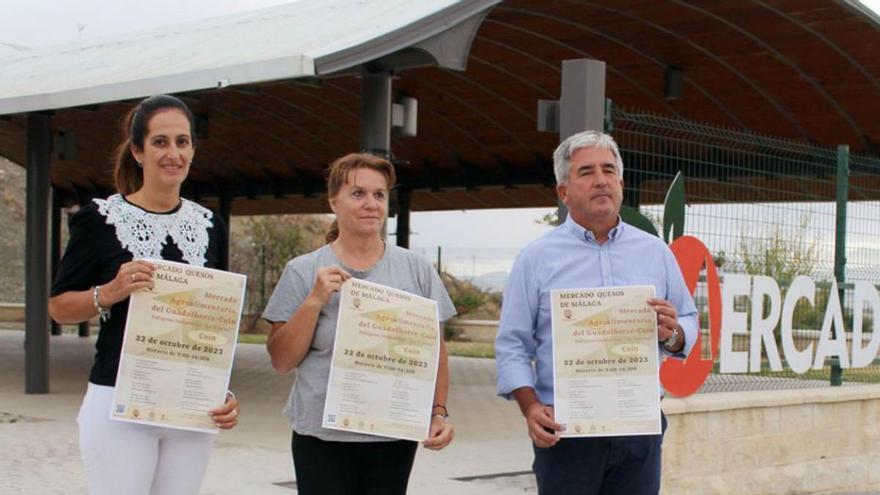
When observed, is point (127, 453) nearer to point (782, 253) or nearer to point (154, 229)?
point (154, 229)

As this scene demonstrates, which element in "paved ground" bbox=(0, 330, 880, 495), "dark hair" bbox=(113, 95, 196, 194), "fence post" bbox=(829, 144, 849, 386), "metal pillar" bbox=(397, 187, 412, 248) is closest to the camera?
"dark hair" bbox=(113, 95, 196, 194)

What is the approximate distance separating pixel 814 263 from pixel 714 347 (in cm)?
178

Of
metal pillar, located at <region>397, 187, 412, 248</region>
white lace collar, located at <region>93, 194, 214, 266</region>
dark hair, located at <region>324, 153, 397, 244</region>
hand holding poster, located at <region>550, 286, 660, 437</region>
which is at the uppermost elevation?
metal pillar, located at <region>397, 187, 412, 248</region>

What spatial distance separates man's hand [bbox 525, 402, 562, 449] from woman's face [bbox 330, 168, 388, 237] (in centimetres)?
76

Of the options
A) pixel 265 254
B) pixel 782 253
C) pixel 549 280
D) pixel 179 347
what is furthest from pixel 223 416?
pixel 265 254

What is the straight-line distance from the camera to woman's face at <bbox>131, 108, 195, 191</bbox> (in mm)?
3736

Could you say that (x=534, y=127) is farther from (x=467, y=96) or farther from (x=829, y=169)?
(x=829, y=169)

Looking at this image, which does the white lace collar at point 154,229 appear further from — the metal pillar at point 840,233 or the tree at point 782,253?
the metal pillar at point 840,233

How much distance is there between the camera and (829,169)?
1001cm

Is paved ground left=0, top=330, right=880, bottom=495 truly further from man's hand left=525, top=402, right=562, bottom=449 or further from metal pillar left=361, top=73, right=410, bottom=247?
man's hand left=525, top=402, right=562, bottom=449

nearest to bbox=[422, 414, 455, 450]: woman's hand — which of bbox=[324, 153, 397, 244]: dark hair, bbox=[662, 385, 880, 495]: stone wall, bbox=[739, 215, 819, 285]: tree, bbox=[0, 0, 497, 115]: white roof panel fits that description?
bbox=[324, 153, 397, 244]: dark hair

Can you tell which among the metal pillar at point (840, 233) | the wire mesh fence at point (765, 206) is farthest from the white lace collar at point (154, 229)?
the metal pillar at point (840, 233)

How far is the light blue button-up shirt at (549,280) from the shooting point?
404 cm

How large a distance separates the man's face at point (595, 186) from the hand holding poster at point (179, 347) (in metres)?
1.10
